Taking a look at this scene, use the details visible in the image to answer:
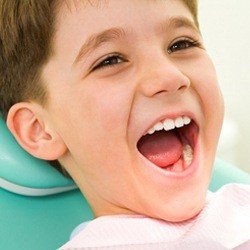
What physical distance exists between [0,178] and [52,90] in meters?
0.23

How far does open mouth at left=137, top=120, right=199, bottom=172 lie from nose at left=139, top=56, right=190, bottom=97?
0.12m

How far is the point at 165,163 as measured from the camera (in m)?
0.98

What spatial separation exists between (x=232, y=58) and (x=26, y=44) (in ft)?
3.90

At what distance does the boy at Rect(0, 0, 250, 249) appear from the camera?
89 centimetres

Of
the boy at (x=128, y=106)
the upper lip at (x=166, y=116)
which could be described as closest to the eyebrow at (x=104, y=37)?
the boy at (x=128, y=106)

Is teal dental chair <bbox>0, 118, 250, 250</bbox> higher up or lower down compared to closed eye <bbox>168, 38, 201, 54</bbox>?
lower down

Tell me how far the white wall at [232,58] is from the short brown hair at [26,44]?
900 mm

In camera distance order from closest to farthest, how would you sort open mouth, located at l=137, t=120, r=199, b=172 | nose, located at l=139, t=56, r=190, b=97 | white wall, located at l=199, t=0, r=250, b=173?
1. nose, located at l=139, t=56, r=190, b=97
2. open mouth, located at l=137, t=120, r=199, b=172
3. white wall, located at l=199, t=0, r=250, b=173

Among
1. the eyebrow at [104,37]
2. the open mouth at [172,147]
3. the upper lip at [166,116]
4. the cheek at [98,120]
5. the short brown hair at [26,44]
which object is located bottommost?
the open mouth at [172,147]

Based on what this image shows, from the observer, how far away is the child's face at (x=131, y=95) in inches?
34.9

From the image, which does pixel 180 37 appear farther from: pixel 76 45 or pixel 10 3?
pixel 10 3

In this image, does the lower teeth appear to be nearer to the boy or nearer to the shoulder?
the boy

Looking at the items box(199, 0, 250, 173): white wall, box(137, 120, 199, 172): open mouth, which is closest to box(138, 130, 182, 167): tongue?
box(137, 120, 199, 172): open mouth

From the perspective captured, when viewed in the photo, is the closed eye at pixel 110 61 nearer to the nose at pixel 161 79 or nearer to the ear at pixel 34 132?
the nose at pixel 161 79
